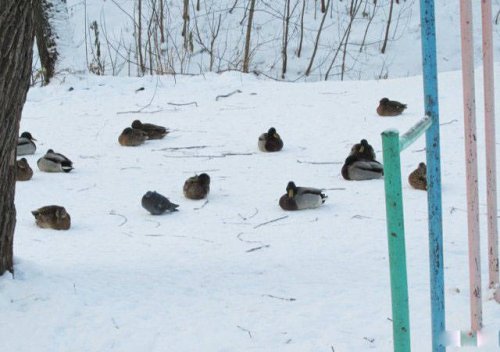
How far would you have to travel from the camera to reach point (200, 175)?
206 inches

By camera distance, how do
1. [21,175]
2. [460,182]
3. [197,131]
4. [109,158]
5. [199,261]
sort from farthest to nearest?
1. [197,131]
2. [109,158]
3. [21,175]
4. [460,182]
5. [199,261]

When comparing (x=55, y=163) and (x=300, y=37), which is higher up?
(x=300, y=37)

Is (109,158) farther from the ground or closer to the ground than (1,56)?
closer to the ground

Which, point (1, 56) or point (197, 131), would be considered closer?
point (1, 56)

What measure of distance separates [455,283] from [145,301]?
1278mm

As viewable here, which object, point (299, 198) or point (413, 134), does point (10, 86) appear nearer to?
point (413, 134)

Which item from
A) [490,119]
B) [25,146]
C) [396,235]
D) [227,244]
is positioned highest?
[490,119]

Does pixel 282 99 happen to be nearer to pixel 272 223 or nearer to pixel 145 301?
pixel 272 223

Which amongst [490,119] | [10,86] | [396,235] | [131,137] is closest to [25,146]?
[131,137]

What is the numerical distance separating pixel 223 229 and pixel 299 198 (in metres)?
0.55

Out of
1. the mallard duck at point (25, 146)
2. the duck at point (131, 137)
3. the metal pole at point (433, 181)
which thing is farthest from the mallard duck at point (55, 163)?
the metal pole at point (433, 181)

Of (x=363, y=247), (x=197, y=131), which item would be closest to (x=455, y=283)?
(x=363, y=247)

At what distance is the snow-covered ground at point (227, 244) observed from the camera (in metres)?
3.07

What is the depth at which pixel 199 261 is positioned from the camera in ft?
12.7
